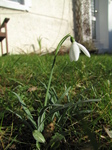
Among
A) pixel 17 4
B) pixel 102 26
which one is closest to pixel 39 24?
pixel 17 4

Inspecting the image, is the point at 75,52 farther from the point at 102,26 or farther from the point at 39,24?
the point at 102,26

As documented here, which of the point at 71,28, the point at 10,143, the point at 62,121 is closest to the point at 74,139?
the point at 62,121

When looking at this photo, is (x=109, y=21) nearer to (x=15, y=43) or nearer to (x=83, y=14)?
(x=83, y=14)

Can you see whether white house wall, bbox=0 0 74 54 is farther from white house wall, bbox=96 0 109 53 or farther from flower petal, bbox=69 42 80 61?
flower petal, bbox=69 42 80 61

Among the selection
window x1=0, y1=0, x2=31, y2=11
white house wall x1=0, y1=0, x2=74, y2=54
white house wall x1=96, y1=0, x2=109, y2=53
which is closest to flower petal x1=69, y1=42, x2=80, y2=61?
white house wall x1=0, y1=0, x2=74, y2=54

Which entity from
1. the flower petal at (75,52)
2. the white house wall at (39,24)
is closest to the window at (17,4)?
the white house wall at (39,24)
